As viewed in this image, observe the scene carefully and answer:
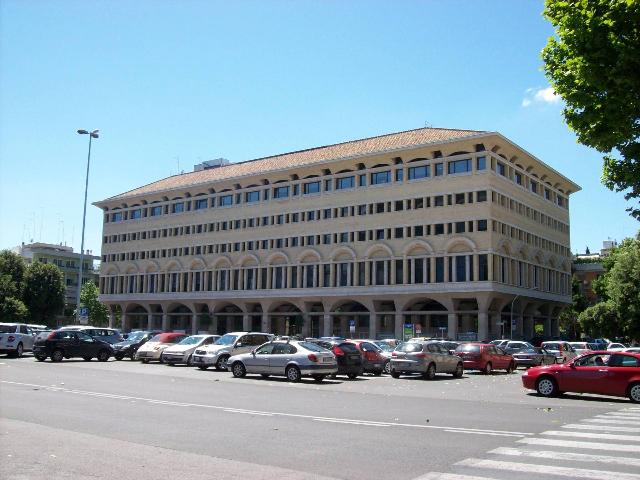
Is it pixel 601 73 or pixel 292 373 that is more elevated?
pixel 601 73

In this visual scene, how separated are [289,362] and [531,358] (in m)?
17.5

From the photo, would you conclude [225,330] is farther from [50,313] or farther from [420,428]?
[420,428]

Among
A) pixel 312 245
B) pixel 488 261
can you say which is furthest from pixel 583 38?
pixel 312 245

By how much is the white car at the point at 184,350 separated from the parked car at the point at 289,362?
6812 mm

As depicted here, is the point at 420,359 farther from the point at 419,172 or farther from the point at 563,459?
the point at 419,172

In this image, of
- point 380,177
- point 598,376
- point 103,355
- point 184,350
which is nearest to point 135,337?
point 103,355

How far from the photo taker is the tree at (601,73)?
1499 centimetres

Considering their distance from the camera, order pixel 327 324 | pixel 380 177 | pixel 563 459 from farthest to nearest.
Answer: pixel 327 324 → pixel 380 177 → pixel 563 459

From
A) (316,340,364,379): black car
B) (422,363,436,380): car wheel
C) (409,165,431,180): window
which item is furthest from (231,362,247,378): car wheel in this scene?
(409,165,431,180): window

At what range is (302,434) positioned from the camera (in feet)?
34.3

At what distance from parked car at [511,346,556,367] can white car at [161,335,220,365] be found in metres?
16.2

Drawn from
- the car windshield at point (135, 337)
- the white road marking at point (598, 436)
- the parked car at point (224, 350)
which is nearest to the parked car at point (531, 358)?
the parked car at point (224, 350)

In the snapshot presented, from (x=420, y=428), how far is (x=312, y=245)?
55.0 m

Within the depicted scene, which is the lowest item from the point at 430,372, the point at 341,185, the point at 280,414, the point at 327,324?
the point at 280,414
